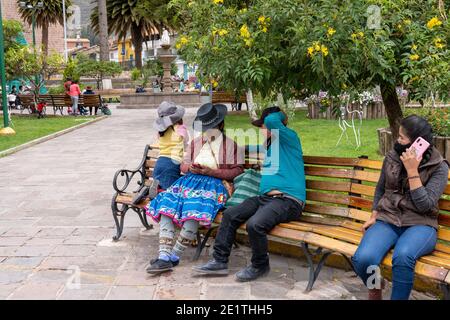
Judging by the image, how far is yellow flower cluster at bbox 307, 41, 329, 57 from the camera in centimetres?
384

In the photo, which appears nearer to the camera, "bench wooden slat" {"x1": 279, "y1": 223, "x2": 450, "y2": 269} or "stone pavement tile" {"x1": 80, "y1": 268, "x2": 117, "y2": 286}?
"bench wooden slat" {"x1": 279, "y1": 223, "x2": 450, "y2": 269}

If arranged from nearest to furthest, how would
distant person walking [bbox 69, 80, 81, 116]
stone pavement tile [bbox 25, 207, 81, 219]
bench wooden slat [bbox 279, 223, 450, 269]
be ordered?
bench wooden slat [bbox 279, 223, 450, 269]
stone pavement tile [bbox 25, 207, 81, 219]
distant person walking [bbox 69, 80, 81, 116]

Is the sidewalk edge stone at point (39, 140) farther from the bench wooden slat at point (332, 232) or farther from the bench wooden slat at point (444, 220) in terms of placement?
the bench wooden slat at point (444, 220)

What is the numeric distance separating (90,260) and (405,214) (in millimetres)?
2604

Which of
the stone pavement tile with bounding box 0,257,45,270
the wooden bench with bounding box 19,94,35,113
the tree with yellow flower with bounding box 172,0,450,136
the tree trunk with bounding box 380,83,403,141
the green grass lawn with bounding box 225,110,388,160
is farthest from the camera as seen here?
the wooden bench with bounding box 19,94,35,113

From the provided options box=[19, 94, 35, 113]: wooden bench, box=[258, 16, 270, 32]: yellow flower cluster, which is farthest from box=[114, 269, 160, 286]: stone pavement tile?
box=[19, 94, 35, 113]: wooden bench

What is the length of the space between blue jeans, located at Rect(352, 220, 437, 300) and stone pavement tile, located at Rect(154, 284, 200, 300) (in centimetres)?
115

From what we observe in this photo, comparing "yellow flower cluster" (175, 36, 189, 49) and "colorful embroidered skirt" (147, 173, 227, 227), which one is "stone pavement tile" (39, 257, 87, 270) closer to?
"colorful embroidered skirt" (147, 173, 227, 227)

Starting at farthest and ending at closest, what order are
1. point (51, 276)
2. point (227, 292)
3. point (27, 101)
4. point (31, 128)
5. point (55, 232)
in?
1. point (27, 101)
2. point (31, 128)
3. point (55, 232)
4. point (51, 276)
5. point (227, 292)

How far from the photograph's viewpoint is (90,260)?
511 cm

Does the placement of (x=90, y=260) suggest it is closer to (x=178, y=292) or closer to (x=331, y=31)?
(x=178, y=292)

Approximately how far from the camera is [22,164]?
11016mm

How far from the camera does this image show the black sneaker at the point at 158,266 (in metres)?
4.64

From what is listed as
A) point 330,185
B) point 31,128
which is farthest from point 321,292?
point 31,128
